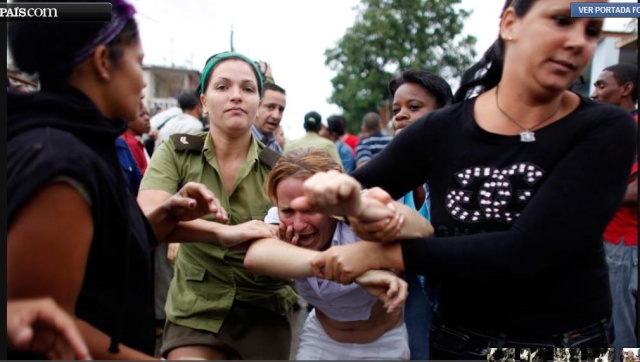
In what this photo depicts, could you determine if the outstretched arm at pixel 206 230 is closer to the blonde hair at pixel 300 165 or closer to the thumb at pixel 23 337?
the blonde hair at pixel 300 165

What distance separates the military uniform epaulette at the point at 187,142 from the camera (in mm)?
2676

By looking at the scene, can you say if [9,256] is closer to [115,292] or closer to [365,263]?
[115,292]

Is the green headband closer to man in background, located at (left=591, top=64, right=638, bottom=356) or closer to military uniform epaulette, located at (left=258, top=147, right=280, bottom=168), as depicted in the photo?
military uniform epaulette, located at (left=258, top=147, right=280, bottom=168)

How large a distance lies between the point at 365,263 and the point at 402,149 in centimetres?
36

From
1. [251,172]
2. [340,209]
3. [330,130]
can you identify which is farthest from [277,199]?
[330,130]

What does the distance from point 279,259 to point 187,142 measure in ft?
3.45

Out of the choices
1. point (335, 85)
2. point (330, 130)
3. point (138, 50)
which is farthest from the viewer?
point (335, 85)

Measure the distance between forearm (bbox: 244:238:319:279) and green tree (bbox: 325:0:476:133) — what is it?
1329 cm

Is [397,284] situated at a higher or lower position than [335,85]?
lower

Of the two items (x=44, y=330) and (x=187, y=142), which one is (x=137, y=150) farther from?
(x=44, y=330)

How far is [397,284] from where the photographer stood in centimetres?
163

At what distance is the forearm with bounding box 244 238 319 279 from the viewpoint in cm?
179

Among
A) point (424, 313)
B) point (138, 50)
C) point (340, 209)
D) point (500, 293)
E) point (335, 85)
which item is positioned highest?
point (335, 85)

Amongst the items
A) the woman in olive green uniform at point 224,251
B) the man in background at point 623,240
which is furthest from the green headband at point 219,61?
the man in background at point 623,240
